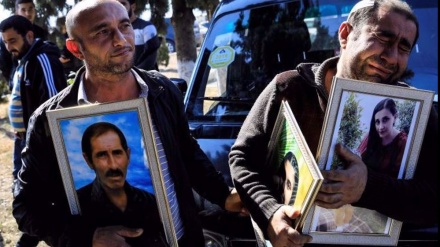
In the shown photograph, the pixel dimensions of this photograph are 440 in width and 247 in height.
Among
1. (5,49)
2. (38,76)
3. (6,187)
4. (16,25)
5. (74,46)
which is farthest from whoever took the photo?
(6,187)

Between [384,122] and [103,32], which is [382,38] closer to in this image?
[384,122]

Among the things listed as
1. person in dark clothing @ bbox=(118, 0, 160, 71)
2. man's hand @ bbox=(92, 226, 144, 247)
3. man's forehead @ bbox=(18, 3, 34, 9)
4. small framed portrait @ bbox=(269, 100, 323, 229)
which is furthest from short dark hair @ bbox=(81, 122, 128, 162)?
man's forehead @ bbox=(18, 3, 34, 9)

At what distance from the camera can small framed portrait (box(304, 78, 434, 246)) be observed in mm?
1565

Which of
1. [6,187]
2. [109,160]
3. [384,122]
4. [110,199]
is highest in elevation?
[384,122]

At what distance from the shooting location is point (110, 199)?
68.3 inches

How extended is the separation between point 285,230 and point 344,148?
308 mm

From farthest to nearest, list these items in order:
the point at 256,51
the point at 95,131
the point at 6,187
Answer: the point at 6,187 < the point at 256,51 < the point at 95,131

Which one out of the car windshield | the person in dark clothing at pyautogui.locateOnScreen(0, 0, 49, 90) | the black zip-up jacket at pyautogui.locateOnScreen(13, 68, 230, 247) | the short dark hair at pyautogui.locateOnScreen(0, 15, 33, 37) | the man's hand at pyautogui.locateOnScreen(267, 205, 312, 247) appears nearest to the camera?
→ the man's hand at pyautogui.locateOnScreen(267, 205, 312, 247)

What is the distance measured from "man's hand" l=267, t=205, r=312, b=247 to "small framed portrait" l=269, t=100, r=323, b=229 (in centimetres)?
2

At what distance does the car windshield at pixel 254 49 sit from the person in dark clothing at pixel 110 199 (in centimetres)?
150

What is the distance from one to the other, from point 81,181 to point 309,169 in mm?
743

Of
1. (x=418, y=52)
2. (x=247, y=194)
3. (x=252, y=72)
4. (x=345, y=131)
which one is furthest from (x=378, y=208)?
(x=252, y=72)

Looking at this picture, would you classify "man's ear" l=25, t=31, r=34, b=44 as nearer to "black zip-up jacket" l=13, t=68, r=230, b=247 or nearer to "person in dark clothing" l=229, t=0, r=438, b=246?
"black zip-up jacket" l=13, t=68, r=230, b=247

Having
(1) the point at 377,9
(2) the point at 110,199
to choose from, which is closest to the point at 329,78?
(1) the point at 377,9
